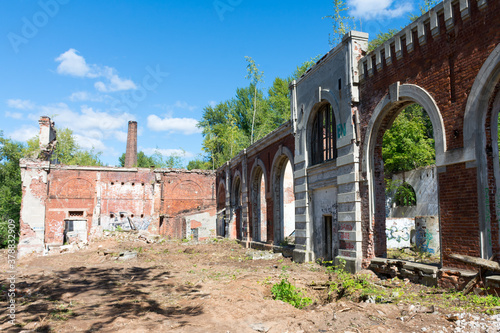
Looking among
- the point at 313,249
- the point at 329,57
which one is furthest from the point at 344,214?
the point at 329,57

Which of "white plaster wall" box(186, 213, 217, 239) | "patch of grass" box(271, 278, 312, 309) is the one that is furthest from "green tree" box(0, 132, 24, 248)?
"patch of grass" box(271, 278, 312, 309)

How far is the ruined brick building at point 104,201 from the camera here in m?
26.4

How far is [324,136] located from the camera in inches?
535

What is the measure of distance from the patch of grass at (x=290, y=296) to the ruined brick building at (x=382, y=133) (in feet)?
9.78

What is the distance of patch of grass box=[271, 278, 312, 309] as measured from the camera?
8.36 meters

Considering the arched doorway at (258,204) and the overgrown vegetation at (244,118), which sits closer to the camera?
the arched doorway at (258,204)

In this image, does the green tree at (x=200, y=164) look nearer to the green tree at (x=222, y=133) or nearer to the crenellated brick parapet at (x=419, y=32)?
the green tree at (x=222, y=133)

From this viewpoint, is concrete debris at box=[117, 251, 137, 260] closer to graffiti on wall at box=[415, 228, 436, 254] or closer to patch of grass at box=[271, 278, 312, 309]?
patch of grass at box=[271, 278, 312, 309]

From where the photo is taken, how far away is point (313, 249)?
554 inches

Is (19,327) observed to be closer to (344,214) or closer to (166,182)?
(344,214)

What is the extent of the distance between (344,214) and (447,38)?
19.1 ft

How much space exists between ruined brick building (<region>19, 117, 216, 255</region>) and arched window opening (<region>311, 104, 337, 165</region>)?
15762mm

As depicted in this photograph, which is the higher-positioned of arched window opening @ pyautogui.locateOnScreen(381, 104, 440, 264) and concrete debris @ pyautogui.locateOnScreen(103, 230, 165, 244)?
arched window opening @ pyautogui.locateOnScreen(381, 104, 440, 264)

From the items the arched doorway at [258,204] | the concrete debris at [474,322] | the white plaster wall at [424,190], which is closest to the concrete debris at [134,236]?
the arched doorway at [258,204]
